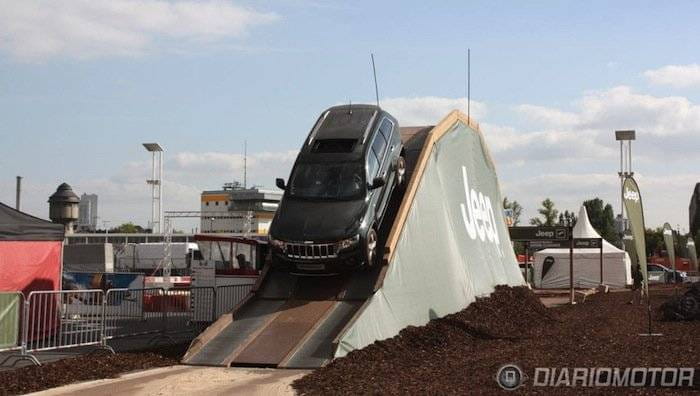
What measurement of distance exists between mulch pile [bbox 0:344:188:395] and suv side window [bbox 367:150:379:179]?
4818 mm

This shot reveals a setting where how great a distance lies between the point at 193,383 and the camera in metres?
11.5

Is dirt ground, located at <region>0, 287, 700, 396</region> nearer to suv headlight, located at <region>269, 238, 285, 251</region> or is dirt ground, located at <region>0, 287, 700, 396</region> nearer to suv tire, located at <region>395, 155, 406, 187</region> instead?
suv headlight, located at <region>269, 238, 285, 251</region>

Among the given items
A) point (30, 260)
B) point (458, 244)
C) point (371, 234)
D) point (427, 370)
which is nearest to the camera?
point (427, 370)

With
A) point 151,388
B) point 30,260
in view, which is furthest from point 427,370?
point 30,260

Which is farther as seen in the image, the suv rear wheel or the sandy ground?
the suv rear wheel

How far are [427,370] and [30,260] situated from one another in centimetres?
1054

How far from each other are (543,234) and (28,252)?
2143 centimetres

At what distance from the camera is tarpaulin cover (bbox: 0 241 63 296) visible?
1761 cm

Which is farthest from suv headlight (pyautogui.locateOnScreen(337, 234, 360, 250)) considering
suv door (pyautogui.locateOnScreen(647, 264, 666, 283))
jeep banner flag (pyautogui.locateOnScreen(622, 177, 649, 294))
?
suv door (pyautogui.locateOnScreen(647, 264, 666, 283))

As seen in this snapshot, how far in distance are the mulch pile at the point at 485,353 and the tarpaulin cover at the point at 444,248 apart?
367 millimetres

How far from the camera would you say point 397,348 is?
44.8 ft

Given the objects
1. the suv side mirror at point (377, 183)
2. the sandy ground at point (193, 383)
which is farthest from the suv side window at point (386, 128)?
the sandy ground at point (193, 383)

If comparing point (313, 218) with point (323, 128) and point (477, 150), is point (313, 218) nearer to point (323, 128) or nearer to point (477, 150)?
point (323, 128)

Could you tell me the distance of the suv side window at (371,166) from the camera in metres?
15.6
